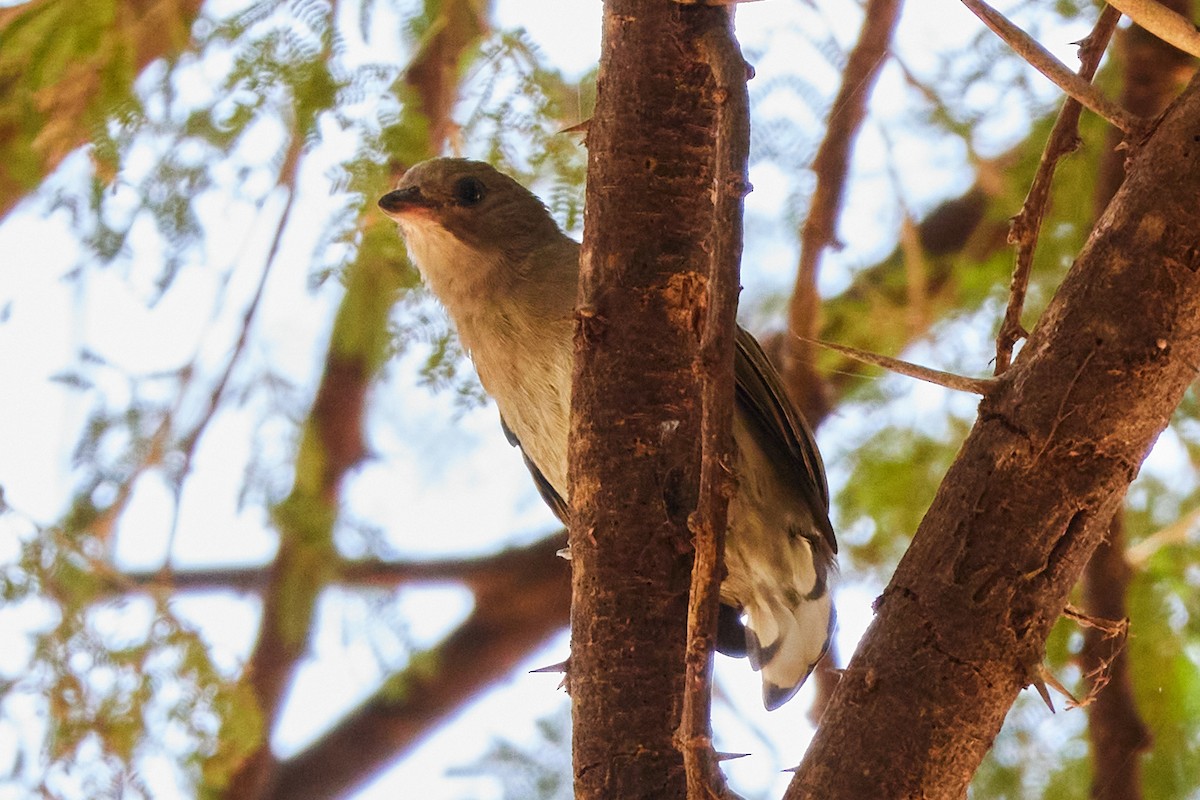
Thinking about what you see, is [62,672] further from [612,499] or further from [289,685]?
[612,499]

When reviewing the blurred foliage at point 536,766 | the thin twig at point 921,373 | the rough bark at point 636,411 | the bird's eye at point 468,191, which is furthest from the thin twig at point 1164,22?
the blurred foliage at point 536,766

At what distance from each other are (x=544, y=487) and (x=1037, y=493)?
222 centimetres

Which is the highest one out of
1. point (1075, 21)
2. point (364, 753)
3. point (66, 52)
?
point (1075, 21)

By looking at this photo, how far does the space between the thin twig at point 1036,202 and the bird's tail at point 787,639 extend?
1.49 metres

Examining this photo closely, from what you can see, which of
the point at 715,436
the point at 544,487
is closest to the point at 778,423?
the point at 544,487

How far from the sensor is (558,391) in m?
3.36

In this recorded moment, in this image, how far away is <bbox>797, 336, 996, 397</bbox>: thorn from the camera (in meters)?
1.80

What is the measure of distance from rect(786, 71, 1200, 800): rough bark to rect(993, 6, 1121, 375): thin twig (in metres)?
0.21

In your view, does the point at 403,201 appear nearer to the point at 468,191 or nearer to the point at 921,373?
the point at 468,191

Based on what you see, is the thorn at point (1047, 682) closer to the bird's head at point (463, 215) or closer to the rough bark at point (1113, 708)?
the rough bark at point (1113, 708)

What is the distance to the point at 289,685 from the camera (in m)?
5.07

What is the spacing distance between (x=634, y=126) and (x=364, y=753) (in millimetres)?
4263

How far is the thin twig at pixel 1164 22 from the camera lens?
1.74 metres

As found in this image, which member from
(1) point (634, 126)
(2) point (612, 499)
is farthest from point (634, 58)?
(2) point (612, 499)
